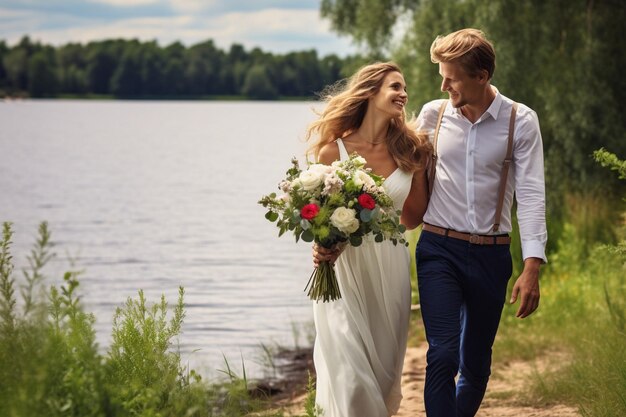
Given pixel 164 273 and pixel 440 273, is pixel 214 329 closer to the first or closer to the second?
pixel 164 273

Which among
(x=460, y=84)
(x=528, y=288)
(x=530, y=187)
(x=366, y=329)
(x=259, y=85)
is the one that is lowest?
(x=366, y=329)

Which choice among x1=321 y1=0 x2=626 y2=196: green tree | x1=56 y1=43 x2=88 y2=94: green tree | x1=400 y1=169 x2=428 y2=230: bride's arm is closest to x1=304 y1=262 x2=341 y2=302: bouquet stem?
x1=400 y1=169 x2=428 y2=230: bride's arm

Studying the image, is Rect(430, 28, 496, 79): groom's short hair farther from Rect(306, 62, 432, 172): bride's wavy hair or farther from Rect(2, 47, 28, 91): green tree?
Rect(2, 47, 28, 91): green tree

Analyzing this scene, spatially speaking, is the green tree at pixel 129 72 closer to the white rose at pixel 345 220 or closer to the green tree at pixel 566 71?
the green tree at pixel 566 71

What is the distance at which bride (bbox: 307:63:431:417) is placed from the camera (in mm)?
5879

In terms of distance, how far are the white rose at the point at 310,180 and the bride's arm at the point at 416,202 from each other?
61cm

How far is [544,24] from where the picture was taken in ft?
46.2

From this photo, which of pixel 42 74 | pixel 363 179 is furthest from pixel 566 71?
pixel 42 74

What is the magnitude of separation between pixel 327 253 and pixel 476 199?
80 centimetres

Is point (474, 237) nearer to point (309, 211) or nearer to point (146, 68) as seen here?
point (309, 211)

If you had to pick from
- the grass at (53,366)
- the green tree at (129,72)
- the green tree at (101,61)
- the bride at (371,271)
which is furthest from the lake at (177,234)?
the green tree at (129,72)

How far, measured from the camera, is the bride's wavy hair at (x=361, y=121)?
6.05 m

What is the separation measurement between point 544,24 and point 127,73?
110m

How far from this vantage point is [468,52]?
224 inches
